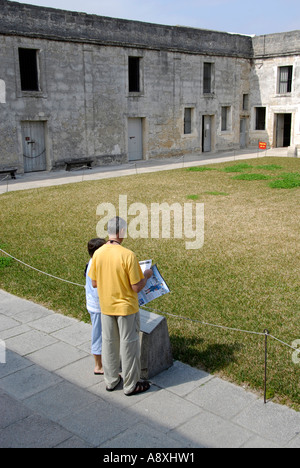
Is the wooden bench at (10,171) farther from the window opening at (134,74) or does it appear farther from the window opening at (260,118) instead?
the window opening at (260,118)

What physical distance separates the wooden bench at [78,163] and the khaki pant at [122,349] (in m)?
17.1

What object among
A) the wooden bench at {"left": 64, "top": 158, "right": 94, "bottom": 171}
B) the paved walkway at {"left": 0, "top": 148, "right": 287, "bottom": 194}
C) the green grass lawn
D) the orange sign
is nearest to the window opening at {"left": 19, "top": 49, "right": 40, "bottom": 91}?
the wooden bench at {"left": 64, "top": 158, "right": 94, "bottom": 171}

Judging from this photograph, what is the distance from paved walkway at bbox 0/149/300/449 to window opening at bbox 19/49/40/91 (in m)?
16.0

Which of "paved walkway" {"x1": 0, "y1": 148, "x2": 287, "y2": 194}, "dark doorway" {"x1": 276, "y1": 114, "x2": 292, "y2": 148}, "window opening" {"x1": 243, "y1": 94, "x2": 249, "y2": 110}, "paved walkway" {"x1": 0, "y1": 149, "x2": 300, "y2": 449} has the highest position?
"window opening" {"x1": 243, "y1": 94, "x2": 249, "y2": 110}

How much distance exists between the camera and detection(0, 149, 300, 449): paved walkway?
3.92 meters

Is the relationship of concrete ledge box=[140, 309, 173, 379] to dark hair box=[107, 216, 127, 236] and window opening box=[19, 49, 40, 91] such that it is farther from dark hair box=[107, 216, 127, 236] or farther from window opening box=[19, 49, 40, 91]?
window opening box=[19, 49, 40, 91]

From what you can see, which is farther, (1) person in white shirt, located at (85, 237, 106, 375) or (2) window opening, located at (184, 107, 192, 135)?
(2) window opening, located at (184, 107, 192, 135)

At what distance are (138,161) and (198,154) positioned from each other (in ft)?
14.8

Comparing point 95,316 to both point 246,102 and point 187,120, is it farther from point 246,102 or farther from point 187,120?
point 246,102

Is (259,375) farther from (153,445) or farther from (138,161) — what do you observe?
(138,161)

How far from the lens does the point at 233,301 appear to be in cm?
672

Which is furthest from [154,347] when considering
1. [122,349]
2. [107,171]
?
[107,171]

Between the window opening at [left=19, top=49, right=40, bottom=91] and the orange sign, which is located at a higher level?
the window opening at [left=19, top=49, right=40, bottom=91]
